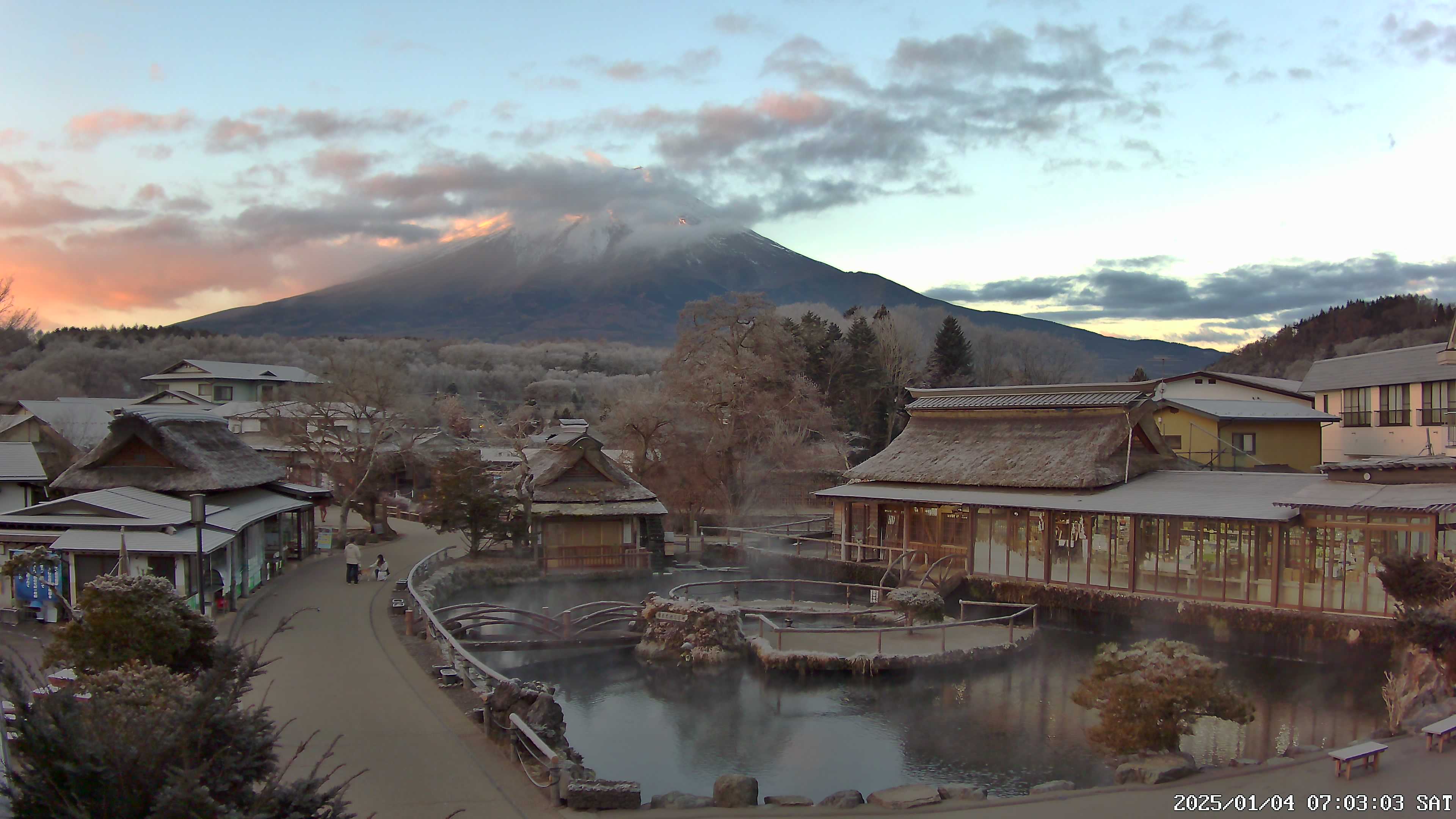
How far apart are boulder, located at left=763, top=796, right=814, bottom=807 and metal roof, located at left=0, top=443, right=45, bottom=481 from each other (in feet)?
65.8

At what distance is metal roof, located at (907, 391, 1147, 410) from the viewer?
22703 mm

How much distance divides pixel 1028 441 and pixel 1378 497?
858cm

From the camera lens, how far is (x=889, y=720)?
14.1 meters

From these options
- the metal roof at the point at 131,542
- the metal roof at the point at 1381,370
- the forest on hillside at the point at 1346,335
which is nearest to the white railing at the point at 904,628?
the metal roof at the point at 131,542

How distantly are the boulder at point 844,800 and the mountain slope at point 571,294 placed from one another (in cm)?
12536

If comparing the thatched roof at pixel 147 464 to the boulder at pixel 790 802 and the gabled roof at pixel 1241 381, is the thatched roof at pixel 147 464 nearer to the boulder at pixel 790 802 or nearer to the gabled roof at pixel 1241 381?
the boulder at pixel 790 802

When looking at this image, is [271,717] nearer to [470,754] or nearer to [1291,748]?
[470,754]

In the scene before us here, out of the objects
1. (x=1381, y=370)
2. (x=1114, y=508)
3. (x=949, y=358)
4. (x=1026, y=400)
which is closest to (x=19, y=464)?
(x=1114, y=508)

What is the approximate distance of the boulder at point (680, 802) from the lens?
8.96m

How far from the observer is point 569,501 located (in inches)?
998

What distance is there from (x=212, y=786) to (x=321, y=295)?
16267 centimetres

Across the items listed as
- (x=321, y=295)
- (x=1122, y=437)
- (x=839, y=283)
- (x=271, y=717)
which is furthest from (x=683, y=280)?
(x=271, y=717)

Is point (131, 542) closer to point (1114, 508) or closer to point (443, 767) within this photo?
point (443, 767)

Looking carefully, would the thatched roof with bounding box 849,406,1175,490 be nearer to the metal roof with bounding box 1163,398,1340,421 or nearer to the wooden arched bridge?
the metal roof with bounding box 1163,398,1340,421
